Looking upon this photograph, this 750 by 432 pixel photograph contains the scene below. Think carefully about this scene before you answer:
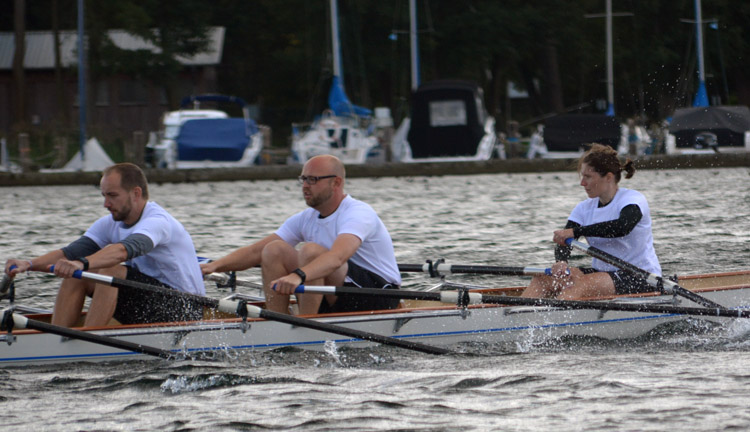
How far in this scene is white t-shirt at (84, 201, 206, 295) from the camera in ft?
23.7

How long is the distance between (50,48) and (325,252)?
39548mm

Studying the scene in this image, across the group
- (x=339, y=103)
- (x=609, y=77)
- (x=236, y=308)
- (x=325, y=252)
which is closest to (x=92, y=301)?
(x=236, y=308)

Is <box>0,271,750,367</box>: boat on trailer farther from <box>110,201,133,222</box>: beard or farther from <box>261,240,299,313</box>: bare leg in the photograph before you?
<box>110,201,133,222</box>: beard

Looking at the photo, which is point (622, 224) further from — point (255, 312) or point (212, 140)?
point (212, 140)

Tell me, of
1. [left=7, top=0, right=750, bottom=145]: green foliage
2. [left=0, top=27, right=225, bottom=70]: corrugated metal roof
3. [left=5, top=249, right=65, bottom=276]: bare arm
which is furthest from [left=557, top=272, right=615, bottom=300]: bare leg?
[left=0, top=27, right=225, bottom=70]: corrugated metal roof

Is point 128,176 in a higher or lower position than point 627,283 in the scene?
higher

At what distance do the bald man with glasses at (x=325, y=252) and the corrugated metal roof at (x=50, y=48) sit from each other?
3559 centimetres

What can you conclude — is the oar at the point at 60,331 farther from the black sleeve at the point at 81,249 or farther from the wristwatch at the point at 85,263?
the black sleeve at the point at 81,249

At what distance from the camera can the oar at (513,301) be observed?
Answer: 7.07 m

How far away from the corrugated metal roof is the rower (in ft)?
117

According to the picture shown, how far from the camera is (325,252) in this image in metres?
7.20

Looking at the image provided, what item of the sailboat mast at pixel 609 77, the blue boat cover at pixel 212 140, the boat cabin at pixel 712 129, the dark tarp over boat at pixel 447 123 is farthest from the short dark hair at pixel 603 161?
the sailboat mast at pixel 609 77

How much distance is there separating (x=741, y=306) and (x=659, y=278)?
2.91 ft

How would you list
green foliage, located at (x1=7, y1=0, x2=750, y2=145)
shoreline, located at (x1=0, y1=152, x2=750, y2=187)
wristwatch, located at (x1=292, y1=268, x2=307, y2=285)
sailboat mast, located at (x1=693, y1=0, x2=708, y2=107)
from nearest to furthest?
wristwatch, located at (x1=292, y1=268, x2=307, y2=285) < shoreline, located at (x1=0, y1=152, x2=750, y2=187) < sailboat mast, located at (x1=693, y1=0, x2=708, y2=107) < green foliage, located at (x1=7, y1=0, x2=750, y2=145)
